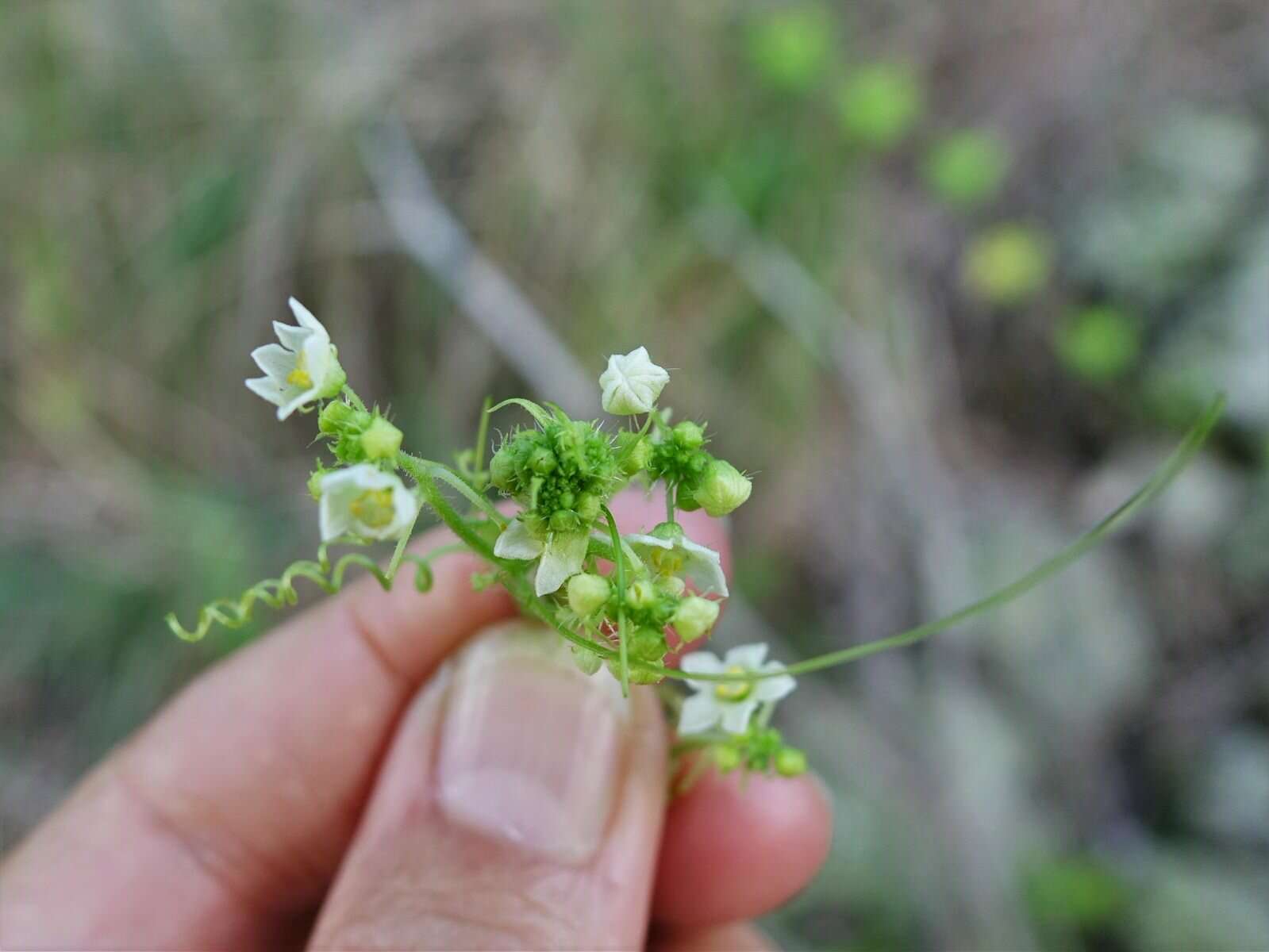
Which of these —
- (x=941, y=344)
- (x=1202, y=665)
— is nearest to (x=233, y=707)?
(x=941, y=344)

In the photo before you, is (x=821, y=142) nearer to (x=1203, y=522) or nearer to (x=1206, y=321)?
(x=1206, y=321)

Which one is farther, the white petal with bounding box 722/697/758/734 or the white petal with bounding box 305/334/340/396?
the white petal with bounding box 722/697/758/734

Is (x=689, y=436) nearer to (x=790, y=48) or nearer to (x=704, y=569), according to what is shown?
(x=704, y=569)

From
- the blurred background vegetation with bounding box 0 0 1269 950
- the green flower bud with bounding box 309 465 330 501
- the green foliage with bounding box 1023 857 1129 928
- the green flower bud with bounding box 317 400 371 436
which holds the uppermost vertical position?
the blurred background vegetation with bounding box 0 0 1269 950

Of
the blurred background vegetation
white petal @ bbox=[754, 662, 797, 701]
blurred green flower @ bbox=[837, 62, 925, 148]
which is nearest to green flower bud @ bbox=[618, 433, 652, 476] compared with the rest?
white petal @ bbox=[754, 662, 797, 701]

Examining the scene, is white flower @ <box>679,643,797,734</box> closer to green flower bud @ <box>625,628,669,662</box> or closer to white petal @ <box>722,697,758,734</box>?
white petal @ <box>722,697,758,734</box>

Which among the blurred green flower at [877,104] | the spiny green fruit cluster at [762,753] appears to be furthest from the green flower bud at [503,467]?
the blurred green flower at [877,104]

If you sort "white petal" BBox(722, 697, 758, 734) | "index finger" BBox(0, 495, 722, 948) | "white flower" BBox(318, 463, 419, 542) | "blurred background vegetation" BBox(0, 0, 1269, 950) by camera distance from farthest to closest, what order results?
"blurred background vegetation" BBox(0, 0, 1269, 950)
"index finger" BBox(0, 495, 722, 948)
"white petal" BBox(722, 697, 758, 734)
"white flower" BBox(318, 463, 419, 542)
